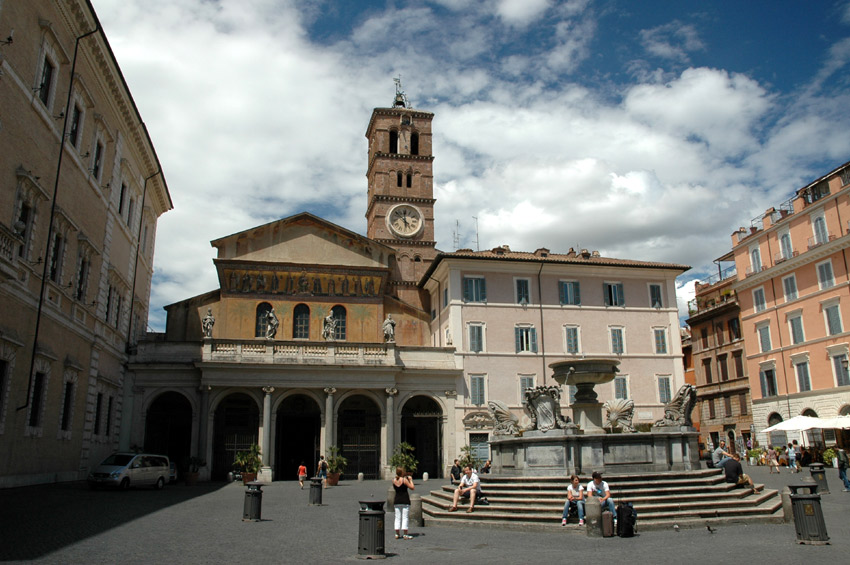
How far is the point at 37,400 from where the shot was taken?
20.2m

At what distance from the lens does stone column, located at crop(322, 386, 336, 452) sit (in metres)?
32.1

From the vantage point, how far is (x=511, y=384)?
34906 mm

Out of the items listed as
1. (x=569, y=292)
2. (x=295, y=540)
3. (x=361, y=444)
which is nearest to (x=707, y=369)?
(x=569, y=292)

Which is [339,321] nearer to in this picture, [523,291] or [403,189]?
[523,291]

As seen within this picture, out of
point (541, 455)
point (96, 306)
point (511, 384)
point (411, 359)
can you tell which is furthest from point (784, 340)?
point (96, 306)

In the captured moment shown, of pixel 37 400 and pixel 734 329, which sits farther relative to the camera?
pixel 734 329

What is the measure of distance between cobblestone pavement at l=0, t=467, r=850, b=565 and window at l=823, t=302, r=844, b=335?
20.9 metres

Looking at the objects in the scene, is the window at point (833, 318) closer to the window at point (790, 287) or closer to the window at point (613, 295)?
the window at point (790, 287)

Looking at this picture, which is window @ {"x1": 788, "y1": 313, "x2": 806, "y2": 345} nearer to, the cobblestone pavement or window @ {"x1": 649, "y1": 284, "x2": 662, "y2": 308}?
window @ {"x1": 649, "y1": 284, "x2": 662, "y2": 308}

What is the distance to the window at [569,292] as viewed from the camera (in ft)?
121

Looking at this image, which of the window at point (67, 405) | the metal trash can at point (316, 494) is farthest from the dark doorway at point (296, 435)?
the metal trash can at point (316, 494)

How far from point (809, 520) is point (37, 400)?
1983cm

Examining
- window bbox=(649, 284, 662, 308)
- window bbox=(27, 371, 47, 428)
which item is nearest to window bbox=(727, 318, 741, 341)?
window bbox=(649, 284, 662, 308)

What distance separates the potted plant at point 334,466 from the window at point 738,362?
94.8 feet
